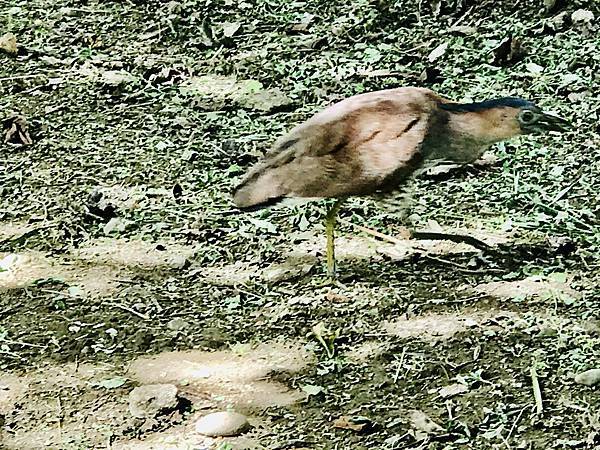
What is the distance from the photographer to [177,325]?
342cm

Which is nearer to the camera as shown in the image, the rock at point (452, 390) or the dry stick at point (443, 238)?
the rock at point (452, 390)

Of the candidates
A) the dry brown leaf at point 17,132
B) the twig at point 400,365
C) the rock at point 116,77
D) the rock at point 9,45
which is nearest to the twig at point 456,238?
the twig at point 400,365

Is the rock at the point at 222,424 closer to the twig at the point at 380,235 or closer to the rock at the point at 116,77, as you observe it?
the twig at the point at 380,235

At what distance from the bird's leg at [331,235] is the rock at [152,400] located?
79 cm

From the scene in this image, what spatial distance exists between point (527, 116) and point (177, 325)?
56.7 inches

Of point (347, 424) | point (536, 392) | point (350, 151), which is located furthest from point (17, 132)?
point (536, 392)

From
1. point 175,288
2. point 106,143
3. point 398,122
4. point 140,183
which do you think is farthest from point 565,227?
point 106,143

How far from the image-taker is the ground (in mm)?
2963

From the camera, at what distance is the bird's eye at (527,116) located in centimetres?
363

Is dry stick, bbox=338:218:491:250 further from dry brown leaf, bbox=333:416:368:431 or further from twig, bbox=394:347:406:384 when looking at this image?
dry brown leaf, bbox=333:416:368:431

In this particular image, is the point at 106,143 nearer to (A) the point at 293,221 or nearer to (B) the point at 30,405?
(A) the point at 293,221

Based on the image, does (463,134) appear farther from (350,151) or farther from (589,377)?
(589,377)

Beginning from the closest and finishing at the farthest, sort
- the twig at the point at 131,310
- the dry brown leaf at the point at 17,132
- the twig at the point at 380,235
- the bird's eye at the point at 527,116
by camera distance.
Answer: the twig at the point at 131,310 < the bird's eye at the point at 527,116 < the twig at the point at 380,235 < the dry brown leaf at the point at 17,132

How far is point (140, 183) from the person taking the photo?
4461 millimetres
